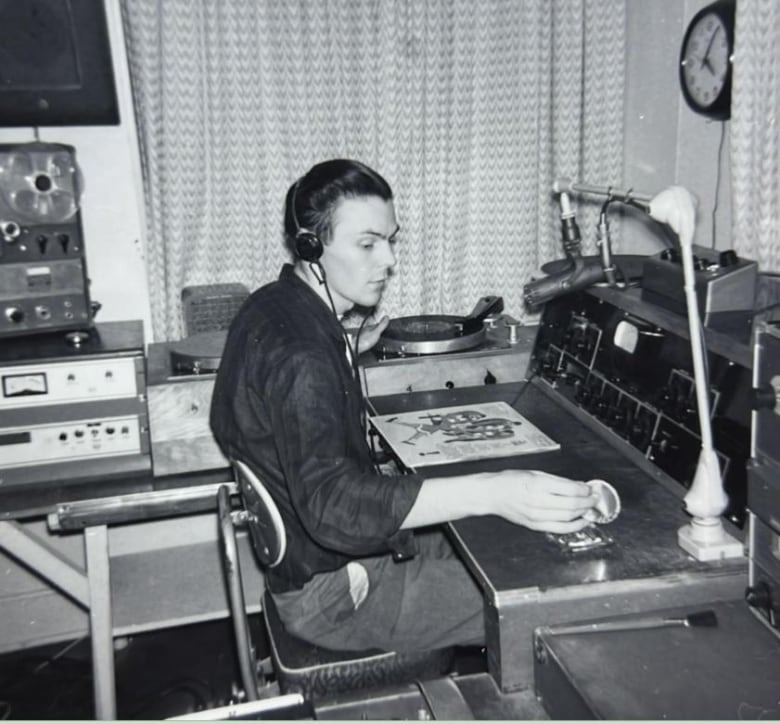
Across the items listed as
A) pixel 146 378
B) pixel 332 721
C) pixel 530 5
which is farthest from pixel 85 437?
pixel 530 5

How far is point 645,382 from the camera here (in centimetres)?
156

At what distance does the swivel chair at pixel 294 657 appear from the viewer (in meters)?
1.36

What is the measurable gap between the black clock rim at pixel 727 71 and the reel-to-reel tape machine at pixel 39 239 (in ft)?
5.29

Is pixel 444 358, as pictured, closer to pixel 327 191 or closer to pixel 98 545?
pixel 327 191

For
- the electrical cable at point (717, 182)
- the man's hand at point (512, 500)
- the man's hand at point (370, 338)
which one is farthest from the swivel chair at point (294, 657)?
the electrical cable at point (717, 182)

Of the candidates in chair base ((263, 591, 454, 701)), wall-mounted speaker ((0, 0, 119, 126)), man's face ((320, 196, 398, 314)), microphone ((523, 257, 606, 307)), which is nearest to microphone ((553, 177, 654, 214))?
microphone ((523, 257, 606, 307))

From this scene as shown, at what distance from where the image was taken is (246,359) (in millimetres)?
1356

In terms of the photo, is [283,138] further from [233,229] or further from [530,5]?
[530,5]

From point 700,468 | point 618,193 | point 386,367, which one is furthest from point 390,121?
point 700,468

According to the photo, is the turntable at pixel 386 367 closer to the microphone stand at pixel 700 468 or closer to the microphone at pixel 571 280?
the microphone at pixel 571 280

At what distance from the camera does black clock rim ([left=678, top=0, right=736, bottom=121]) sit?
1.93m

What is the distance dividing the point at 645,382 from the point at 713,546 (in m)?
0.43

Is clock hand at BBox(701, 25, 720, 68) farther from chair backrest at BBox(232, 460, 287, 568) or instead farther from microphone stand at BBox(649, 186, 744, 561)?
chair backrest at BBox(232, 460, 287, 568)

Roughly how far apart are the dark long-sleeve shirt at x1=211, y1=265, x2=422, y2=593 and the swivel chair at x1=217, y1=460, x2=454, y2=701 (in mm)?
47
